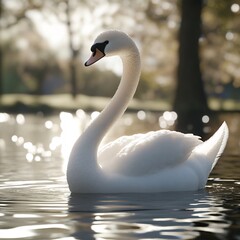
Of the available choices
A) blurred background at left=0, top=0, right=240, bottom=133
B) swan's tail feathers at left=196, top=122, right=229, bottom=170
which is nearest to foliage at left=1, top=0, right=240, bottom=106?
blurred background at left=0, top=0, right=240, bottom=133

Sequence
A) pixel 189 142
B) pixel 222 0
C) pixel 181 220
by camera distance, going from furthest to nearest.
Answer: pixel 222 0
pixel 189 142
pixel 181 220

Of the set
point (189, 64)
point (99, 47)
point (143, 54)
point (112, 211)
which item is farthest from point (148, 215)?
point (143, 54)

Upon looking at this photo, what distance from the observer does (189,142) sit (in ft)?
31.1

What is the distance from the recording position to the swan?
9.02 m

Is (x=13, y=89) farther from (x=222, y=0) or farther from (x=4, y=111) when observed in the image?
(x=222, y=0)

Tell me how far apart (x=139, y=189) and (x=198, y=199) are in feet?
2.11

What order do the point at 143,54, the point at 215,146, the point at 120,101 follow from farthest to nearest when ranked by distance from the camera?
the point at 143,54
the point at 215,146
the point at 120,101

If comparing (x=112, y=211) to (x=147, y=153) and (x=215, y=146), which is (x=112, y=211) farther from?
(x=215, y=146)

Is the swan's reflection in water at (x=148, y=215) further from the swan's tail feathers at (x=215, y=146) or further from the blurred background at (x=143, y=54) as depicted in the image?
the blurred background at (x=143, y=54)

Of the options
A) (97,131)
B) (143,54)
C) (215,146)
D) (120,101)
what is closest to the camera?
(97,131)

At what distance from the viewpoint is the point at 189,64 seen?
109 feet

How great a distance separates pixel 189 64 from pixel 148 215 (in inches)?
1017

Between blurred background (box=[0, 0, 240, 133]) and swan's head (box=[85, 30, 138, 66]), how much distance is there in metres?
13.8

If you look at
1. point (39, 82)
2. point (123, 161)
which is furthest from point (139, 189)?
point (39, 82)
